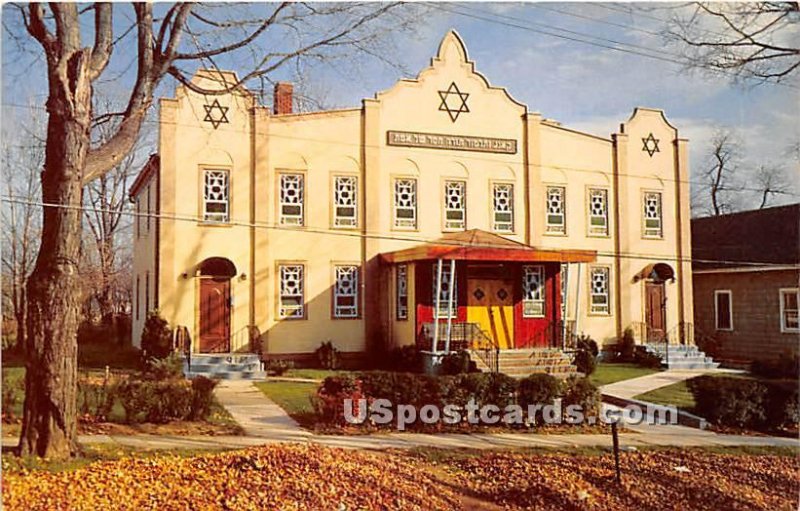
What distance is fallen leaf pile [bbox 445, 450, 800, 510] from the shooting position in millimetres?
4965

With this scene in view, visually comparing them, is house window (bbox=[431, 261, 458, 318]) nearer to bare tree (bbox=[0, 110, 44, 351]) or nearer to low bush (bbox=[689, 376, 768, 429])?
low bush (bbox=[689, 376, 768, 429])

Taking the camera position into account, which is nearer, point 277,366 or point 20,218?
point 20,218

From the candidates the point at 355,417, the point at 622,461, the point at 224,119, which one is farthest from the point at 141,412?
the point at 622,461

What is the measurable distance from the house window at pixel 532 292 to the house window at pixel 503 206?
0.63 meters

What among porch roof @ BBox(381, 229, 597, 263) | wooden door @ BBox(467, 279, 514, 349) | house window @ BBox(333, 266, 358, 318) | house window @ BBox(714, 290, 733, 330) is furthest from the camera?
wooden door @ BBox(467, 279, 514, 349)

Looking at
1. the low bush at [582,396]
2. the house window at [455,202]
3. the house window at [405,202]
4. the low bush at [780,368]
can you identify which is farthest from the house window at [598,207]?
the low bush at [780,368]

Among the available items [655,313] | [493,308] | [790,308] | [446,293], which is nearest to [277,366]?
[446,293]

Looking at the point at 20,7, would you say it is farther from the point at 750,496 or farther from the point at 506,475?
the point at 750,496

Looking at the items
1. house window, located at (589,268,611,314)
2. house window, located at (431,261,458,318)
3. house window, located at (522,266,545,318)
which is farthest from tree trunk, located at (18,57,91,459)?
house window, located at (589,268,611,314)

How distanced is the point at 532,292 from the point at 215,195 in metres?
3.33

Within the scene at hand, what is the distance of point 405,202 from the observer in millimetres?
5922

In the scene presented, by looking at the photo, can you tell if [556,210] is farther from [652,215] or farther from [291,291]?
[291,291]

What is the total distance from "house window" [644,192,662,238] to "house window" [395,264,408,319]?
227 centimetres

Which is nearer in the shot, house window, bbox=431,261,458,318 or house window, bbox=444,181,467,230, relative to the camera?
house window, bbox=444,181,467,230
